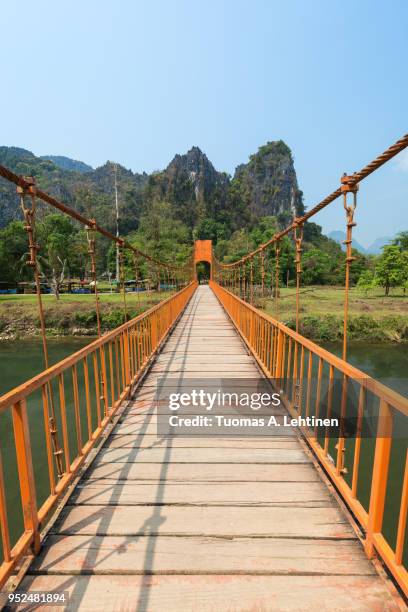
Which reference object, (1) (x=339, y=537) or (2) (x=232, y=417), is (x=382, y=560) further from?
(2) (x=232, y=417)

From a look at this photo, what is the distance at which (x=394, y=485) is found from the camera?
21.7ft

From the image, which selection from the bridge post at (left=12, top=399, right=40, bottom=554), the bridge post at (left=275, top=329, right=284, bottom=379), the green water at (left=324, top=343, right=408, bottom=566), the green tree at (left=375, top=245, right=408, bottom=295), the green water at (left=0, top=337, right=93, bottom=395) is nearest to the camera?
the bridge post at (left=12, top=399, right=40, bottom=554)

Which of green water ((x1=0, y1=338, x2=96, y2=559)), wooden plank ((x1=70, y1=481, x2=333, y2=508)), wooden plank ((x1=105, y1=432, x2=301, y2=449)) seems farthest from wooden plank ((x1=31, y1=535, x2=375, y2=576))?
green water ((x1=0, y1=338, x2=96, y2=559))

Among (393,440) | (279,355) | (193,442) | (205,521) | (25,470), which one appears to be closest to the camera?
(25,470)

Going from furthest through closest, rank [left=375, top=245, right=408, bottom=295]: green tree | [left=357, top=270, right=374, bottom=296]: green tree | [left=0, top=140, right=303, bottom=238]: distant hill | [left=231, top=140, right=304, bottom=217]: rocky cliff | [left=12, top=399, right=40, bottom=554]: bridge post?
[left=231, top=140, right=304, bottom=217]: rocky cliff < [left=0, top=140, right=303, bottom=238]: distant hill < [left=357, top=270, right=374, bottom=296]: green tree < [left=375, top=245, right=408, bottom=295]: green tree < [left=12, top=399, right=40, bottom=554]: bridge post

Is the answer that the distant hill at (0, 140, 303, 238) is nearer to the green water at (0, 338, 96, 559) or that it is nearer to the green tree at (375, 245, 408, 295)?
the green tree at (375, 245, 408, 295)

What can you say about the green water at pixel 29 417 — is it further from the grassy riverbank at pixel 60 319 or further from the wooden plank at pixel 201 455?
the wooden plank at pixel 201 455

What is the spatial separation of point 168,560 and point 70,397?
1174 cm

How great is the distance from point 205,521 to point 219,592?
40cm

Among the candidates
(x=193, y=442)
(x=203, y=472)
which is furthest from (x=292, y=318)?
(x=203, y=472)

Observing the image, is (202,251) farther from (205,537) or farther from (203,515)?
(205,537)

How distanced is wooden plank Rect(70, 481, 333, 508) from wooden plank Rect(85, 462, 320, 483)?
53 millimetres

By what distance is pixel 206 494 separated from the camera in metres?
1.99

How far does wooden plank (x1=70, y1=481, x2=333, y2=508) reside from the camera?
1910 millimetres
